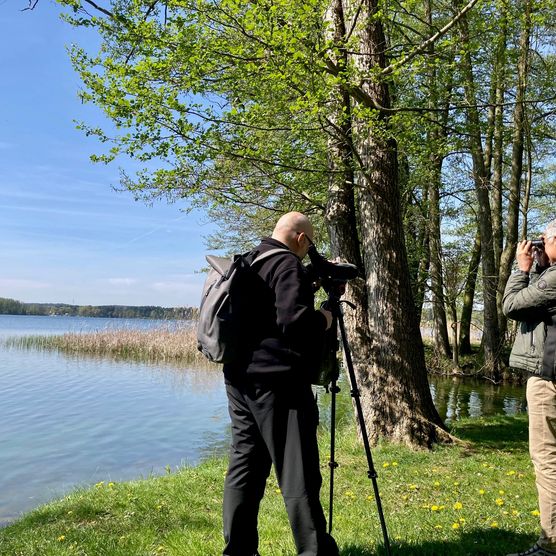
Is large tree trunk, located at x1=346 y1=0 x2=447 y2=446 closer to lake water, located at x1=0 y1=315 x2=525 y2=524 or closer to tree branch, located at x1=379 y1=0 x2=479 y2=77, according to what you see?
tree branch, located at x1=379 y1=0 x2=479 y2=77

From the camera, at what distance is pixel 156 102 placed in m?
6.76

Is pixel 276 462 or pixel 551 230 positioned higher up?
pixel 551 230

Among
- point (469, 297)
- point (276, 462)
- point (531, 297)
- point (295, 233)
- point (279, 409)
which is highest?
point (469, 297)

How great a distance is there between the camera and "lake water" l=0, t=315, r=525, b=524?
8.75 m

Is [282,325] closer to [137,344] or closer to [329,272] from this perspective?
[329,272]

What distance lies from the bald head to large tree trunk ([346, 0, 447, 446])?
4.15m

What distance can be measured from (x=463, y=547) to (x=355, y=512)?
115 centimetres

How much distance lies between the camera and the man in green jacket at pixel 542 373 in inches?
130

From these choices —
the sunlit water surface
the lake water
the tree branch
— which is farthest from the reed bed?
the tree branch

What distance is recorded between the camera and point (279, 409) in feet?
9.44

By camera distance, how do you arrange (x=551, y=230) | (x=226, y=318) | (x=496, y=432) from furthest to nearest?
(x=496, y=432) < (x=551, y=230) < (x=226, y=318)

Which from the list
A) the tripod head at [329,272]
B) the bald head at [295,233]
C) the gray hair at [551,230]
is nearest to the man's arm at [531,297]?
the gray hair at [551,230]

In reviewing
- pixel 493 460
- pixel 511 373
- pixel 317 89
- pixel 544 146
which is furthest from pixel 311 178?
pixel 544 146

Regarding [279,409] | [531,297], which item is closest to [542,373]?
[531,297]
